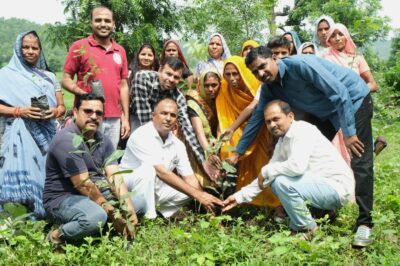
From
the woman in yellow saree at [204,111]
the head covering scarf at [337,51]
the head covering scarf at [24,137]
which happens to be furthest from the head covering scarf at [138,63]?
the head covering scarf at [337,51]

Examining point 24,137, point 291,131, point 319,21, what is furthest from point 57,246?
point 319,21

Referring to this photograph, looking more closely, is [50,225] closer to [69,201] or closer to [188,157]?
[69,201]

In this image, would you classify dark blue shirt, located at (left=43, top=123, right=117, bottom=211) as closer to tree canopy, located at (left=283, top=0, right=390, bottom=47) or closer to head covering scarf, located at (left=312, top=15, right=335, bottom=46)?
head covering scarf, located at (left=312, top=15, right=335, bottom=46)

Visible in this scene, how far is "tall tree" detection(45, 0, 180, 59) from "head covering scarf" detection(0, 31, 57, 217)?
8286mm

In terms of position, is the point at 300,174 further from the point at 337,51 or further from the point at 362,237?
the point at 337,51

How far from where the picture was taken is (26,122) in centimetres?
399

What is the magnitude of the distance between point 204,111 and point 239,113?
37 cm

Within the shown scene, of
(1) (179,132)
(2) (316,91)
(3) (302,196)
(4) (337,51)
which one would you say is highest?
(4) (337,51)

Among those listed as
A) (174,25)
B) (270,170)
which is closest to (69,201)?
(270,170)

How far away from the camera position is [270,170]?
350cm

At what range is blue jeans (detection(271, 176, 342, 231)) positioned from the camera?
11.0 ft

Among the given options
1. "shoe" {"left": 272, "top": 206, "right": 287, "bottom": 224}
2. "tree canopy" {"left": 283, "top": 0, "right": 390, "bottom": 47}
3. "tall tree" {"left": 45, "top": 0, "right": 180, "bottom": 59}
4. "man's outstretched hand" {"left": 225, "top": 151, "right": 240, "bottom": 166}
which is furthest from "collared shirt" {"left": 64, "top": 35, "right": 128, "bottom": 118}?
"tree canopy" {"left": 283, "top": 0, "right": 390, "bottom": 47}

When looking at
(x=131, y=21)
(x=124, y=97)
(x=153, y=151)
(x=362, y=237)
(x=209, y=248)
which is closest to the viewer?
(x=209, y=248)

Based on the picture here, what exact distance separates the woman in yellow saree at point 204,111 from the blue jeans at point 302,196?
43.3 inches
